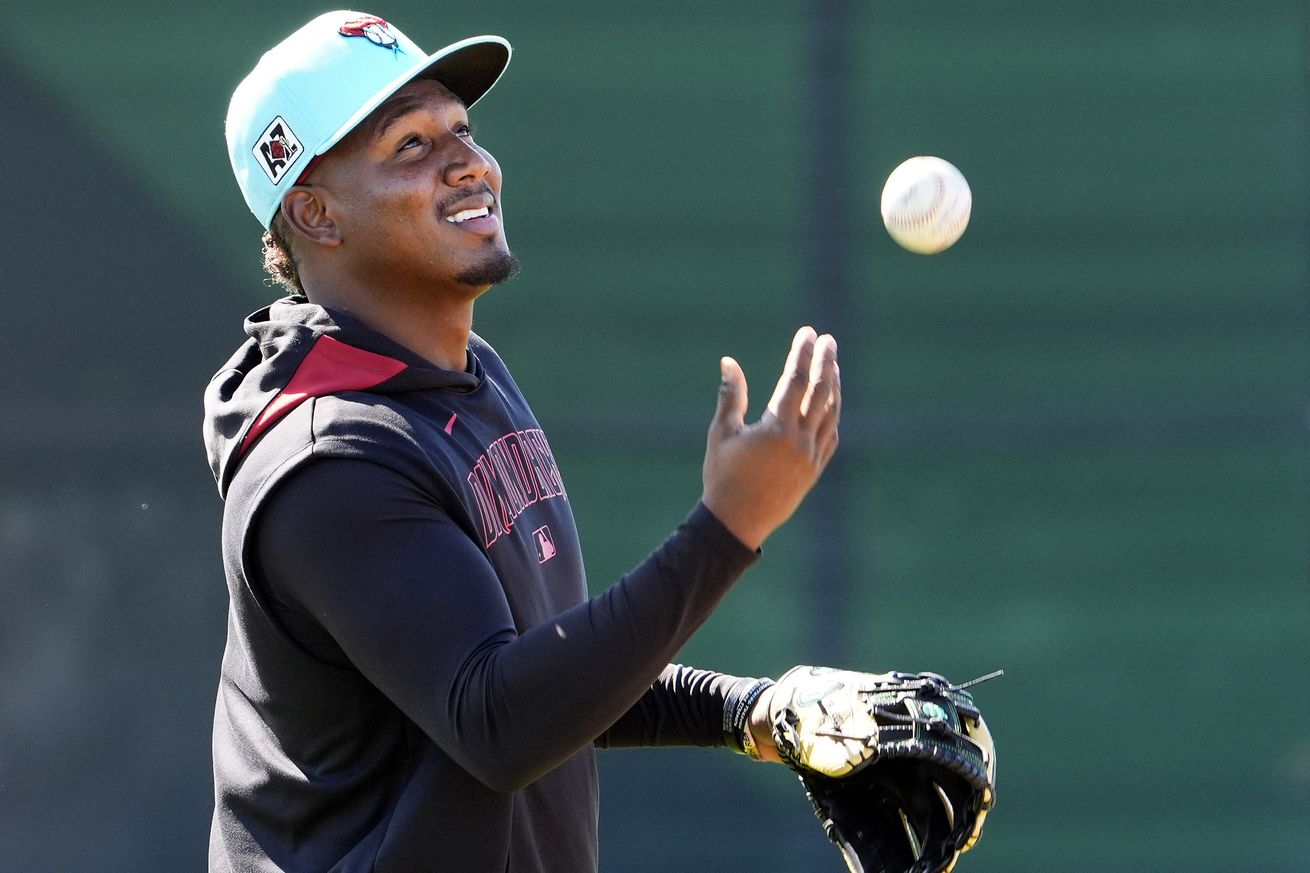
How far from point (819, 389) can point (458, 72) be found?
96 centimetres

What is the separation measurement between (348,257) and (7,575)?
108 inches

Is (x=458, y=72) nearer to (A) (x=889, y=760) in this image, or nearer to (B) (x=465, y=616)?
(B) (x=465, y=616)

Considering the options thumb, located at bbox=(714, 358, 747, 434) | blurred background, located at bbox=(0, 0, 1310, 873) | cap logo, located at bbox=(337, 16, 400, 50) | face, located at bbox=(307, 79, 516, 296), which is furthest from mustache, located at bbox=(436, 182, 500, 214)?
blurred background, located at bbox=(0, 0, 1310, 873)

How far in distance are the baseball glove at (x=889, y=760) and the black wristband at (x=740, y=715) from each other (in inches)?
1.8

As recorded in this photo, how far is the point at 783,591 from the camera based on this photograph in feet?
15.6

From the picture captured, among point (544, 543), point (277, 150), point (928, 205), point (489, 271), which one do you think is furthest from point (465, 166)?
point (928, 205)

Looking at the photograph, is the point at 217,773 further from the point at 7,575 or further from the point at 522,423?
the point at 7,575

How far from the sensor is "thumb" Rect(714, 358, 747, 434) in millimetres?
1848

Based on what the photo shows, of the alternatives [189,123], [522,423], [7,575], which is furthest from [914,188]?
[7,575]

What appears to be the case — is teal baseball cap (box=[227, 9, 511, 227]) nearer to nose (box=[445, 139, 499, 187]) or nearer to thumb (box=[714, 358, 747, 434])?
nose (box=[445, 139, 499, 187])

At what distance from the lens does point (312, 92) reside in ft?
7.66

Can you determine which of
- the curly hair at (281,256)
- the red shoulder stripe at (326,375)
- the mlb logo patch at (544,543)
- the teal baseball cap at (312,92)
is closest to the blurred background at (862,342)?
the curly hair at (281,256)

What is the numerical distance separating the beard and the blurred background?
2.37 meters

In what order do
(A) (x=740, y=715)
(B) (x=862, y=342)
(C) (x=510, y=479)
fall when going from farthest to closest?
(B) (x=862, y=342), (A) (x=740, y=715), (C) (x=510, y=479)
